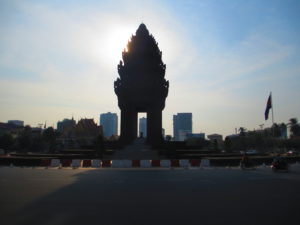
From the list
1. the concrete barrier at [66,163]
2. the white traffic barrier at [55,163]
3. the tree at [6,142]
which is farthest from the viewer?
the tree at [6,142]

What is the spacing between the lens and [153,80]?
5262 cm

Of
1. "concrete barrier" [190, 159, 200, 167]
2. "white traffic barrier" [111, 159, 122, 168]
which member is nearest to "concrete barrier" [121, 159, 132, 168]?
"white traffic barrier" [111, 159, 122, 168]

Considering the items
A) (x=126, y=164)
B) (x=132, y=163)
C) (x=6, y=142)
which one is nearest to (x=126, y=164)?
(x=126, y=164)

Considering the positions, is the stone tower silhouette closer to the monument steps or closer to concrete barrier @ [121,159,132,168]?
the monument steps

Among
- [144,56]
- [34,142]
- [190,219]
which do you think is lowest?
[190,219]

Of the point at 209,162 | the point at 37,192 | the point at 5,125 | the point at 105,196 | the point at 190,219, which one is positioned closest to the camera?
the point at 190,219

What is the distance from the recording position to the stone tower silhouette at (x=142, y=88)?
172 ft

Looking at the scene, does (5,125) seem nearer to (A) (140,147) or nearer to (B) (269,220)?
(A) (140,147)

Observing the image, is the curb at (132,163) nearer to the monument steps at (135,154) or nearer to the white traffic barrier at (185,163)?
the white traffic barrier at (185,163)

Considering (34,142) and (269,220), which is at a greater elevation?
(34,142)

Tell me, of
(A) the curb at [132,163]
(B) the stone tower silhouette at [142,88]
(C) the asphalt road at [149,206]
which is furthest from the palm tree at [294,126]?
(C) the asphalt road at [149,206]

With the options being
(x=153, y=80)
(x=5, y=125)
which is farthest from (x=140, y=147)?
(x=5, y=125)

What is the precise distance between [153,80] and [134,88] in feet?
12.2

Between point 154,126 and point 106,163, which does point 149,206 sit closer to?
point 106,163
